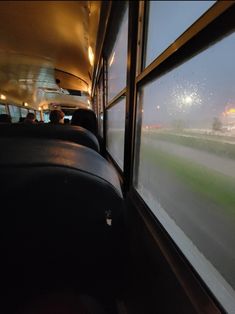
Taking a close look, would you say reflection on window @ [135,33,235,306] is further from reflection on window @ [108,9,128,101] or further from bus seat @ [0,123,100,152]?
bus seat @ [0,123,100,152]

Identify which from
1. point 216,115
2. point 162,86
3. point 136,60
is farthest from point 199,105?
point 136,60

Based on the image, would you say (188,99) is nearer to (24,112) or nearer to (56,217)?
(56,217)

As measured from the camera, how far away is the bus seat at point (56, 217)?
607 mm

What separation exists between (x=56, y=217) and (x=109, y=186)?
0.66ft

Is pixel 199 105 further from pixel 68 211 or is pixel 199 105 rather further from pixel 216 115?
pixel 68 211

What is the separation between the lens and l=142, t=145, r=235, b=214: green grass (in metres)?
0.70

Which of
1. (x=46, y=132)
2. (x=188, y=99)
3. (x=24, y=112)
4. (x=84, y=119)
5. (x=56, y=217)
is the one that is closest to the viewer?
(x=56, y=217)

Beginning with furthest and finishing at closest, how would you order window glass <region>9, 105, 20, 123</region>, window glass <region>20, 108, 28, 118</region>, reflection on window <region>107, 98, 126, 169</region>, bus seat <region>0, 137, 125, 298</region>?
reflection on window <region>107, 98, 126, 169</region>, window glass <region>20, 108, 28, 118</region>, window glass <region>9, 105, 20, 123</region>, bus seat <region>0, 137, 125, 298</region>

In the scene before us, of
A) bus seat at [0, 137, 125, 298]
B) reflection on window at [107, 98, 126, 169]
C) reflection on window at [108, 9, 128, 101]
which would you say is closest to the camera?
bus seat at [0, 137, 125, 298]

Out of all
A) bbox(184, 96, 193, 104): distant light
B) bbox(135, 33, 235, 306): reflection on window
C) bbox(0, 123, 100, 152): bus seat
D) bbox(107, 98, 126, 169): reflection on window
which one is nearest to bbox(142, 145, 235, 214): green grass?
bbox(135, 33, 235, 306): reflection on window

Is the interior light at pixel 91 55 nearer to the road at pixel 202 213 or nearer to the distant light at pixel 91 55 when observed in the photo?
the distant light at pixel 91 55

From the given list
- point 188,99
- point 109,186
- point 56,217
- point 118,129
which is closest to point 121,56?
point 118,129

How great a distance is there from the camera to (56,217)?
0.65m

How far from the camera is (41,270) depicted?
2.32ft
